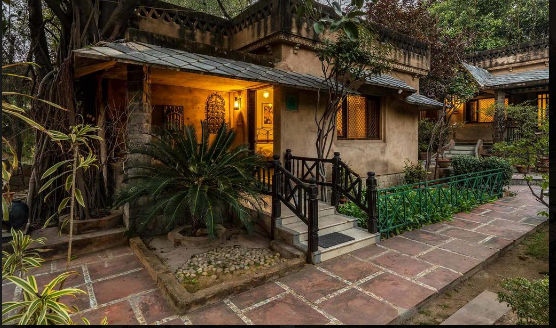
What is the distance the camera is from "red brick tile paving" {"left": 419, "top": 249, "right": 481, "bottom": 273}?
464 cm

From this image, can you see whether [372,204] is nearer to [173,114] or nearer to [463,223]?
[463,223]

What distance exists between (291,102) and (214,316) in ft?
18.0

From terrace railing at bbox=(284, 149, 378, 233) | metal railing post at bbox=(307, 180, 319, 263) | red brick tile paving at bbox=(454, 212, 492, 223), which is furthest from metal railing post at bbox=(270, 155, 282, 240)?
red brick tile paving at bbox=(454, 212, 492, 223)

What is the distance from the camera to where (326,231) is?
18.9ft

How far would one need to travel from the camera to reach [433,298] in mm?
3898

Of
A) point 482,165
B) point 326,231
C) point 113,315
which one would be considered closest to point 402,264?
point 326,231

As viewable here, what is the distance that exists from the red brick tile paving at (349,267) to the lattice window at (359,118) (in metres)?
4.79

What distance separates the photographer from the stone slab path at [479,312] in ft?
10.8

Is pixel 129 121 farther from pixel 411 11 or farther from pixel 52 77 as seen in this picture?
pixel 411 11

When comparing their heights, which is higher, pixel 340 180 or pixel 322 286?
pixel 340 180

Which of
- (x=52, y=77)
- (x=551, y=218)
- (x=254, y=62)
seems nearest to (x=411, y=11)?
(x=254, y=62)

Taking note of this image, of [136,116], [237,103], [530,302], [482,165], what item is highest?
[237,103]

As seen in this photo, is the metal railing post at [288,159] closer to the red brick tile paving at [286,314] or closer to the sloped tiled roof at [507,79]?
the red brick tile paving at [286,314]

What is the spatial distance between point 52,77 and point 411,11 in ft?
45.0
